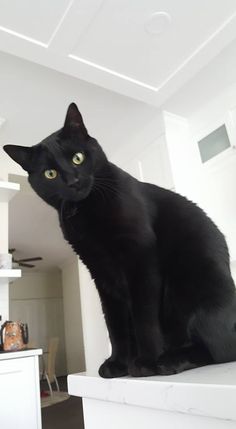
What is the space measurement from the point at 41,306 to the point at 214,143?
548cm

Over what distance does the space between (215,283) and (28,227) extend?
3934 millimetres

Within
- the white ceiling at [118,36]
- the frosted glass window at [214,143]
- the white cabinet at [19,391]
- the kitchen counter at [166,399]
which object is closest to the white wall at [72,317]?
the frosted glass window at [214,143]

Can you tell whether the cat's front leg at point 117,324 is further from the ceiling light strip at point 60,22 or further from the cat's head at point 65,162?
the ceiling light strip at point 60,22

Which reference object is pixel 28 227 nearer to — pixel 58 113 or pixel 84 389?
pixel 58 113

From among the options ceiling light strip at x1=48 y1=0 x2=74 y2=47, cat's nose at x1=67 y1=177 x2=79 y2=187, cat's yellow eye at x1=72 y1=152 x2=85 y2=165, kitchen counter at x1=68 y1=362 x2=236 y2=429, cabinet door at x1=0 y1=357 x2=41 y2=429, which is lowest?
cabinet door at x1=0 y1=357 x2=41 y2=429

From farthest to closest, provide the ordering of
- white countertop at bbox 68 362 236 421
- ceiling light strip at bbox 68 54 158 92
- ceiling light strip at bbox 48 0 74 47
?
ceiling light strip at bbox 68 54 158 92
ceiling light strip at bbox 48 0 74 47
white countertop at bbox 68 362 236 421

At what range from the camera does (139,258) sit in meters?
0.53

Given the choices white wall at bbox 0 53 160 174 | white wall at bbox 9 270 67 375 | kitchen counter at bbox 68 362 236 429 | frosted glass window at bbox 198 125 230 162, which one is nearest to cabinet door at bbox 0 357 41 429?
kitchen counter at bbox 68 362 236 429

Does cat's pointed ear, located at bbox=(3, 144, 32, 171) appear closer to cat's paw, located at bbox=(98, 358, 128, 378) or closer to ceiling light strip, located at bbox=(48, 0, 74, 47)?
cat's paw, located at bbox=(98, 358, 128, 378)

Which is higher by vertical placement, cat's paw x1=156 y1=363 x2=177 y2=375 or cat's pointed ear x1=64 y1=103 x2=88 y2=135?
cat's pointed ear x1=64 y1=103 x2=88 y2=135

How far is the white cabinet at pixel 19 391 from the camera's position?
146 cm

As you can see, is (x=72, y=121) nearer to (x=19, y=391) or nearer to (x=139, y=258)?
(x=139, y=258)

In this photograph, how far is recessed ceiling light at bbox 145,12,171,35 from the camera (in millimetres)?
1243

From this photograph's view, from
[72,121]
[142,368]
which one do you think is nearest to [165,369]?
[142,368]
